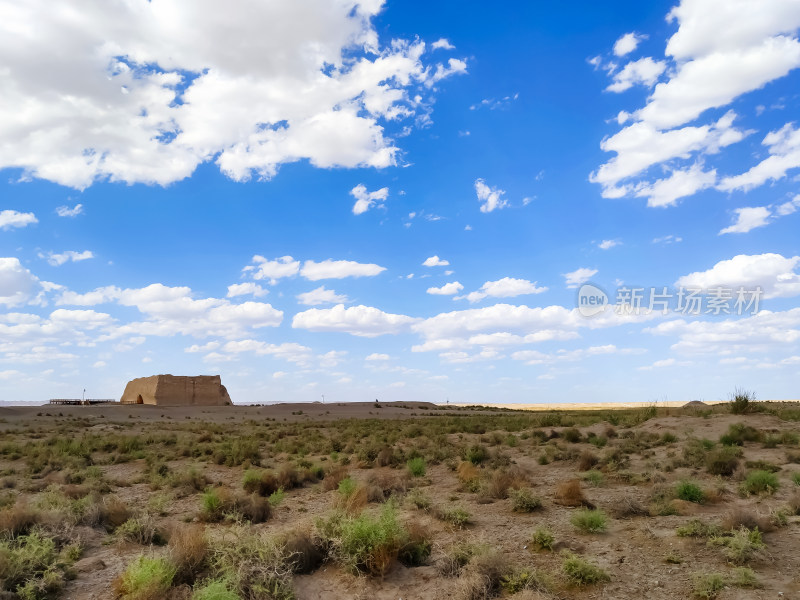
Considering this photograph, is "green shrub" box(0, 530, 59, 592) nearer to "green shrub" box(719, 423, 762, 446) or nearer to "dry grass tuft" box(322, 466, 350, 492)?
"dry grass tuft" box(322, 466, 350, 492)

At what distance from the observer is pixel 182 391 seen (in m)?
89.1

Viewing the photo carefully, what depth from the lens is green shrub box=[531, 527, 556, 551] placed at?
9578 millimetres

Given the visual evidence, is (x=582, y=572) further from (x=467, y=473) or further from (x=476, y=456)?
(x=476, y=456)

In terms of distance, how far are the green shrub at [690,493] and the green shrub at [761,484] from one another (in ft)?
5.41

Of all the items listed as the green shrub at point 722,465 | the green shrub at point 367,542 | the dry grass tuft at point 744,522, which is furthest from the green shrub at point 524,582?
the green shrub at point 722,465

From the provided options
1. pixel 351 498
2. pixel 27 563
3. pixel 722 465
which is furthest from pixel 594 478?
pixel 27 563

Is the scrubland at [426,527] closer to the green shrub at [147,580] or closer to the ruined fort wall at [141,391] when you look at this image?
the green shrub at [147,580]

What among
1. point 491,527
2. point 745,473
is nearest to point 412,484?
point 491,527

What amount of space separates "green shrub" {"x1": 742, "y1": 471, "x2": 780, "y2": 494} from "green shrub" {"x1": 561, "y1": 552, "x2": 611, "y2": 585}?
7.21 meters

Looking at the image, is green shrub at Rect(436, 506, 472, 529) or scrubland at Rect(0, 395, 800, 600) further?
green shrub at Rect(436, 506, 472, 529)

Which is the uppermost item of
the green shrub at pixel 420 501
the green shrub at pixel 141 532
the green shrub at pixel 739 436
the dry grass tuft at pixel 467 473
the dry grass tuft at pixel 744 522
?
the green shrub at pixel 739 436

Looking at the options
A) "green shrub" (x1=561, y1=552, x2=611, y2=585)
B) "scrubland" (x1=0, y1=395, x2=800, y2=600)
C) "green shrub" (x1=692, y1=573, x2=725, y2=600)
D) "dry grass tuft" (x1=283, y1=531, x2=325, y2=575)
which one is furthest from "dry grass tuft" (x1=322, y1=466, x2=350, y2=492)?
"green shrub" (x1=692, y1=573, x2=725, y2=600)

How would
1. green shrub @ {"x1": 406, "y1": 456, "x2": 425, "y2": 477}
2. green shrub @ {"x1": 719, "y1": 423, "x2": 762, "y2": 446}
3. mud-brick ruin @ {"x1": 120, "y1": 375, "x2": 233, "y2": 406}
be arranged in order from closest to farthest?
1. green shrub @ {"x1": 406, "y1": 456, "x2": 425, "y2": 477}
2. green shrub @ {"x1": 719, "y1": 423, "x2": 762, "y2": 446}
3. mud-brick ruin @ {"x1": 120, "y1": 375, "x2": 233, "y2": 406}

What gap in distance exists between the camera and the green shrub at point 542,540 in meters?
→ 9.58
